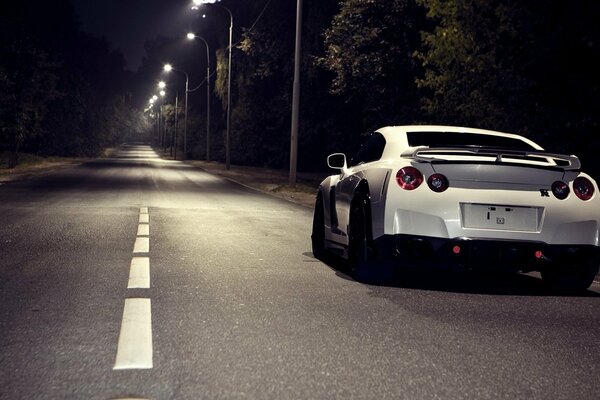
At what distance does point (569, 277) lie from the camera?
737 cm

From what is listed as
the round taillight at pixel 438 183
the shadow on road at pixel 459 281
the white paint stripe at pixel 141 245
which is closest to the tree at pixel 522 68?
the shadow on road at pixel 459 281

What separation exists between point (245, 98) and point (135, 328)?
4431cm

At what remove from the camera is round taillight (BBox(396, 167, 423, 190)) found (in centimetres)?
690

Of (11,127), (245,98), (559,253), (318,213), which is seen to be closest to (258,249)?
(318,213)

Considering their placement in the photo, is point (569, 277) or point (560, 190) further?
point (569, 277)

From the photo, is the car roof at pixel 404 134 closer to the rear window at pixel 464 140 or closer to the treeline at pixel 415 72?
the rear window at pixel 464 140

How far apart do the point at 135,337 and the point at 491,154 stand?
359 cm

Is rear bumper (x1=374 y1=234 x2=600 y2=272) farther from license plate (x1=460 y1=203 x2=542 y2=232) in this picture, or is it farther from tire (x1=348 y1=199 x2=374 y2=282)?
tire (x1=348 y1=199 x2=374 y2=282)

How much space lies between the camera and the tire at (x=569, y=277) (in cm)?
701

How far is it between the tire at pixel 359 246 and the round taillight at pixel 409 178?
1.84 ft

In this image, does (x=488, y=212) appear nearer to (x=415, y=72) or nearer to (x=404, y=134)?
(x=404, y=134)

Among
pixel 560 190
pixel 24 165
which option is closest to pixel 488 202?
pixel 560 190

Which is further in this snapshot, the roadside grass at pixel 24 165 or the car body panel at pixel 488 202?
the roadside grass at pixel 24 165

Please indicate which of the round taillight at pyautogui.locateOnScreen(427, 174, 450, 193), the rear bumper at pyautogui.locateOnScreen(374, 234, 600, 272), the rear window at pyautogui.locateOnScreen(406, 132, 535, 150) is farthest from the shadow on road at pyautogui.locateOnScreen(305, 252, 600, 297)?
the rear window at pyautogui.locateOnScreen(406, 132, 535, 150)
